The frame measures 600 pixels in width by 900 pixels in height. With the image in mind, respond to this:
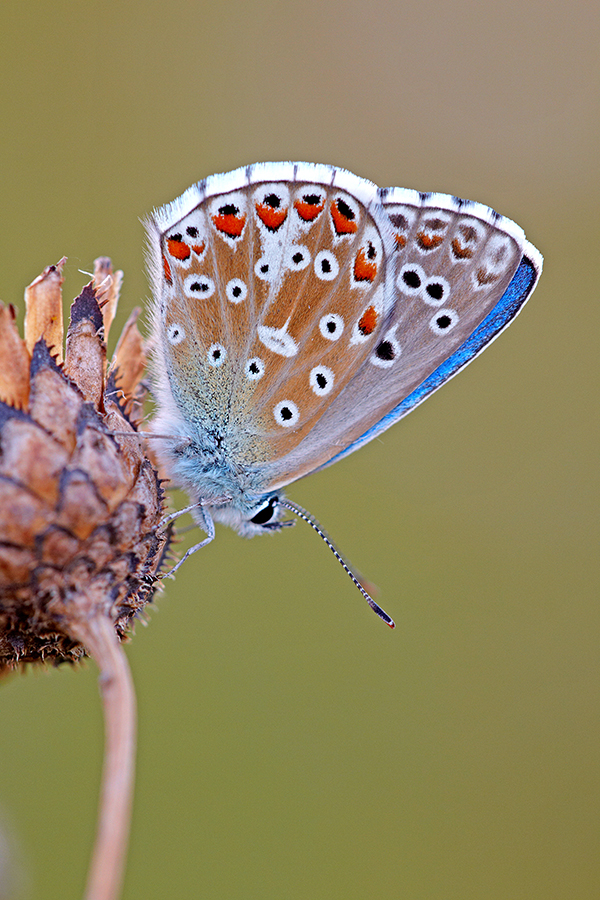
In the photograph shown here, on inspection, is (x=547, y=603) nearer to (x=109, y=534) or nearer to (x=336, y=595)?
(x=336, y=595)

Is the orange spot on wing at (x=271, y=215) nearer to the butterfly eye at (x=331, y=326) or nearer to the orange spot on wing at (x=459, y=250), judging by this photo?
the butterfly eye at (x=331, y=326)

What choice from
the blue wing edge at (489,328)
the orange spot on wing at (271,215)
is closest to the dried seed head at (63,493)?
the orange spot on wing at (271,215)

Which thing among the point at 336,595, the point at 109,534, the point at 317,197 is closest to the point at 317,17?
the point at 336,595

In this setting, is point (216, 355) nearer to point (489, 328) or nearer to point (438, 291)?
point (438, 291)

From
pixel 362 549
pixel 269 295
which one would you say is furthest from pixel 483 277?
pixel 362 549

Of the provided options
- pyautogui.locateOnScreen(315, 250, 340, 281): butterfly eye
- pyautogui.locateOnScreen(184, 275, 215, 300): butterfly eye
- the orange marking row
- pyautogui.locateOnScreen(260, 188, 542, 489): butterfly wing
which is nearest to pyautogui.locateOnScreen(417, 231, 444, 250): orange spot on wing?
pyautogui.locateOnScreen(260, 188, 542, 489): butterfly wing

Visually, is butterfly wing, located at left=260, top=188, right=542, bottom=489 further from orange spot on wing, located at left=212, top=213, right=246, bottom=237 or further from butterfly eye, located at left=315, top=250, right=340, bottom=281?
orange spot on wing, located at left=212, top=213, right=246, bottom=237
